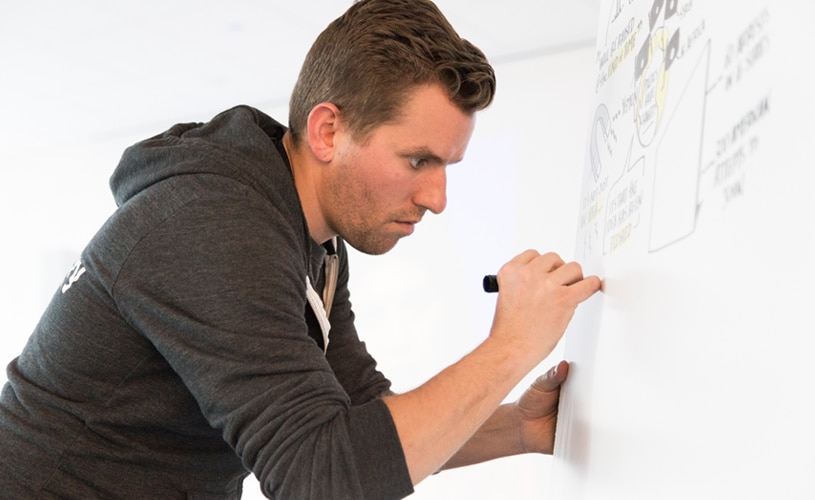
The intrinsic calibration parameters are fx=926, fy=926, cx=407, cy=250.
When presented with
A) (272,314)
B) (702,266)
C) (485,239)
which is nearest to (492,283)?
(272,314)

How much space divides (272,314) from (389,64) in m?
0.36

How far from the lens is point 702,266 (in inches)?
25.5

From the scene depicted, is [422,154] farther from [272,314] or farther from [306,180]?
[272,314]

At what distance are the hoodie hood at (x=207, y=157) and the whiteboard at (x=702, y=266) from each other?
389 mm

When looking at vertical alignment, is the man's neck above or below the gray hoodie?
above

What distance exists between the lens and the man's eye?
1.11 metres

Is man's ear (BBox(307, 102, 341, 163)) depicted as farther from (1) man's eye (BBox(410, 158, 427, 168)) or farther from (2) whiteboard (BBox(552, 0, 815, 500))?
(2) whiteboard (BBox(552, 0, 815, 500))

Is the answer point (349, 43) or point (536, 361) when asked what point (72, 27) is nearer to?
point (349, 43)

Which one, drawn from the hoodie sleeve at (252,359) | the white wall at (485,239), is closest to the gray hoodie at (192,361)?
the hoodie sleeve at (252,359)

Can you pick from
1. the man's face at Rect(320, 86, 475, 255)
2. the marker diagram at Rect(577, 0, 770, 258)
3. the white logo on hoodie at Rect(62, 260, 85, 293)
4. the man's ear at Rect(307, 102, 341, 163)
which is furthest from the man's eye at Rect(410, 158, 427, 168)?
the white logo on hoodie at Rect(62, 260, 85, 293)

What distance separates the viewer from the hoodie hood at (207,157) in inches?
39.1

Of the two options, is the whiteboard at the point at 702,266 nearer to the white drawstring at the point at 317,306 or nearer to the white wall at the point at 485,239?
the white drawstring at the point at 317,306

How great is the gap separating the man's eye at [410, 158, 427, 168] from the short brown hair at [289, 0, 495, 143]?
2.2 inches

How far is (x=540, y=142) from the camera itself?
11.3 feet
